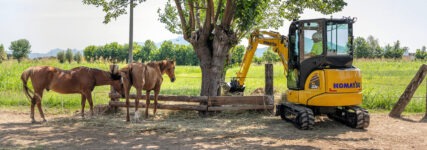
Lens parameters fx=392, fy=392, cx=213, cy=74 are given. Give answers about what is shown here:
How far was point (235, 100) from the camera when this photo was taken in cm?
1105

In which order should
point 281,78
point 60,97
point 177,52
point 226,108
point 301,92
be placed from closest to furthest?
1. point 301,92
2. point 226,108
3. point 60,97
4. point 281,78
5. point 177,52

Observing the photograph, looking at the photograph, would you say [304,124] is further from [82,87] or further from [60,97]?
[60,97]

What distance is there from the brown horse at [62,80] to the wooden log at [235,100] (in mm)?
2709

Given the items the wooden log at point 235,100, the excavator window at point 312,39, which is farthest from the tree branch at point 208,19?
the excavator window at point 312,39

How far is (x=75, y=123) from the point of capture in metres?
9.80

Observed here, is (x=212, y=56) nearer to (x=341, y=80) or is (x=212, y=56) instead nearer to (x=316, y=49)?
(x=316, y=49)

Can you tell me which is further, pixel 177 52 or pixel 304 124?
pixel 177 52

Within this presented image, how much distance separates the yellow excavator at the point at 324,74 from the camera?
877cm

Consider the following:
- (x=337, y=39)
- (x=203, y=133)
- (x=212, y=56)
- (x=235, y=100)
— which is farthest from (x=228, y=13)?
(x=203, y=133)

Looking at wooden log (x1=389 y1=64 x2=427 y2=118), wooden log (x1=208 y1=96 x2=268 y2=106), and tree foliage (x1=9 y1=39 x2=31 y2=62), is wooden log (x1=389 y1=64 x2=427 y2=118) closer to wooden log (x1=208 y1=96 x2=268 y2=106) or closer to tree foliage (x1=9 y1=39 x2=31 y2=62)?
wooden log (x1=208 y1=96 x2=268 y2=106)

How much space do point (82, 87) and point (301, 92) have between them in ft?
18.3

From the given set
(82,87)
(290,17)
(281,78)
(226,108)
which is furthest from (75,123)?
(281,78)

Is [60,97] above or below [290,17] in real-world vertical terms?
below

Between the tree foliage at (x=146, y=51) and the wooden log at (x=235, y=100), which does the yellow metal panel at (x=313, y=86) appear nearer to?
the wooden log at (x=235, y=100)
